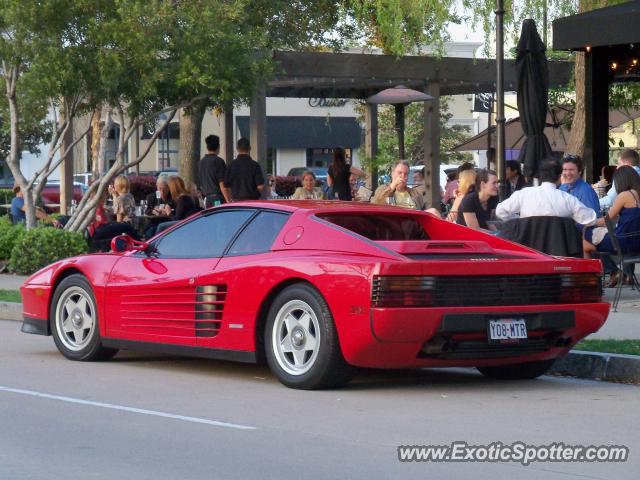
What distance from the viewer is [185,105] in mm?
19438

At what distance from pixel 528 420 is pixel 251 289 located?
241 cm

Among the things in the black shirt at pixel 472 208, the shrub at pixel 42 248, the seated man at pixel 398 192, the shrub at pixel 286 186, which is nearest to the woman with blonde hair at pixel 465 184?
the black shirt at pixel 472 208

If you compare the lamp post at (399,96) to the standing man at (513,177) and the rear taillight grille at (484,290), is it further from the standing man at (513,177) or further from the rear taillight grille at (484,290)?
the rear taillight grille at (484,290)

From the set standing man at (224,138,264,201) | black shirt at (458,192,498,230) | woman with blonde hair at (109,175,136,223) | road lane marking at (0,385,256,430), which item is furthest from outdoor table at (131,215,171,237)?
road lane marking at (0,385,256,430)

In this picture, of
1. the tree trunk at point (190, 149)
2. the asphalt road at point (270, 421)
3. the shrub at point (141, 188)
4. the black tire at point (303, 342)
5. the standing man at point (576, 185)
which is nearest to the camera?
the asphalt road at point (270, 421)

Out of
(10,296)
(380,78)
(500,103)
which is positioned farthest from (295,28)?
(10,296)

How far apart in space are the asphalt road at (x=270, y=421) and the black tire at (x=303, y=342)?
0.14 m

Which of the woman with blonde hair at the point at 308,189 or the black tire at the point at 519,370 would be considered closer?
the black tire at the point at 519,370

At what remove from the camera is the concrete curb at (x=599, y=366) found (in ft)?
33.5

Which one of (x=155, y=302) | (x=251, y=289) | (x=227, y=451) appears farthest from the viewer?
(x=155, y=302)

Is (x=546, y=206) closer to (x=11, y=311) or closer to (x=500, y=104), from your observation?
(x=500, y=104)

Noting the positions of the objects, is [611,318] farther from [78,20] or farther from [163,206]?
[78,20]

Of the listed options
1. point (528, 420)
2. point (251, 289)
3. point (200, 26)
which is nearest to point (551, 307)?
point (528, 420)

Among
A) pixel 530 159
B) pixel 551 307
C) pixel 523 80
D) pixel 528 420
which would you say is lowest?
pixel 528 420
